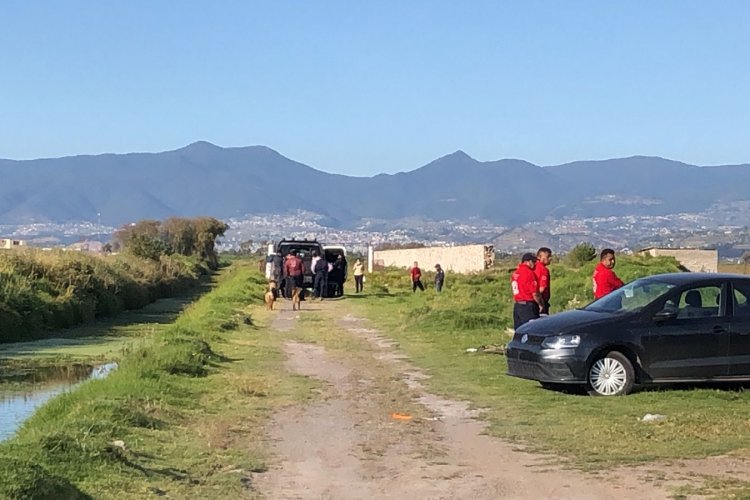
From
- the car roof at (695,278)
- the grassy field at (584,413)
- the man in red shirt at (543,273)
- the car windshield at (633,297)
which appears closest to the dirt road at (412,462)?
the grassy field at (584,413)

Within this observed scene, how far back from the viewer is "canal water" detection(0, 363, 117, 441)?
48.6ft

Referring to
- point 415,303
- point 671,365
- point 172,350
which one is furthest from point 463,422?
point 415,303

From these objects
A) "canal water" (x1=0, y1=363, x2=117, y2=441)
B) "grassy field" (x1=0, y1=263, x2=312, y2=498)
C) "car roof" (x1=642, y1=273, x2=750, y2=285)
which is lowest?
"canal water" (x1=0, y1=363, x2=117, y2=441)

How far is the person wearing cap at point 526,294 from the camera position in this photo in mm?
17234

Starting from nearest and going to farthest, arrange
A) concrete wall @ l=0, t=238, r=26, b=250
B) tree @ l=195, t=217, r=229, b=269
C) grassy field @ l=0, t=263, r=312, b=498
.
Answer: grassy field @ l=0, t=263, r=312, b=498 < concrete wall @ l=0, t=238, r=26, b=250 < tree @ l=195, t=217, r=229, b=269

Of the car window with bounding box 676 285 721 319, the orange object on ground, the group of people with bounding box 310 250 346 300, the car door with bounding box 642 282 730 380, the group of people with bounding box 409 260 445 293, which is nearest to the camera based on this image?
the orange object on ground

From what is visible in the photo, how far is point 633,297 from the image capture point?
47.4ft

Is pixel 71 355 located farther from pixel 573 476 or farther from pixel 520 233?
pixel 520 233

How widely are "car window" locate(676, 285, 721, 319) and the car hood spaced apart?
82 centimetres

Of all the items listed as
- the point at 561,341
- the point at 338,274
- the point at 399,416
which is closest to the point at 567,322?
the point at 561,341

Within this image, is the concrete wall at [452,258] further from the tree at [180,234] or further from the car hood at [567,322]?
the car hood at [567,322]

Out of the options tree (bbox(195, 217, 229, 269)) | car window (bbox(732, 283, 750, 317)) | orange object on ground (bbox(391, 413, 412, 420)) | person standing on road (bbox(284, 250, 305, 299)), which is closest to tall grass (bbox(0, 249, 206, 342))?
person standing on road (bbox(284, 250, 305, 299))

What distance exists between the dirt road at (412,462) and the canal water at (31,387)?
3.95 metres

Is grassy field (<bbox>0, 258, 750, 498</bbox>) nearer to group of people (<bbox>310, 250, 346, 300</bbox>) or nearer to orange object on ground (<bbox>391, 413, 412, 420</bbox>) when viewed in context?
orange object on ground (<bbox>391, 413, 412, 420</bbox>)
